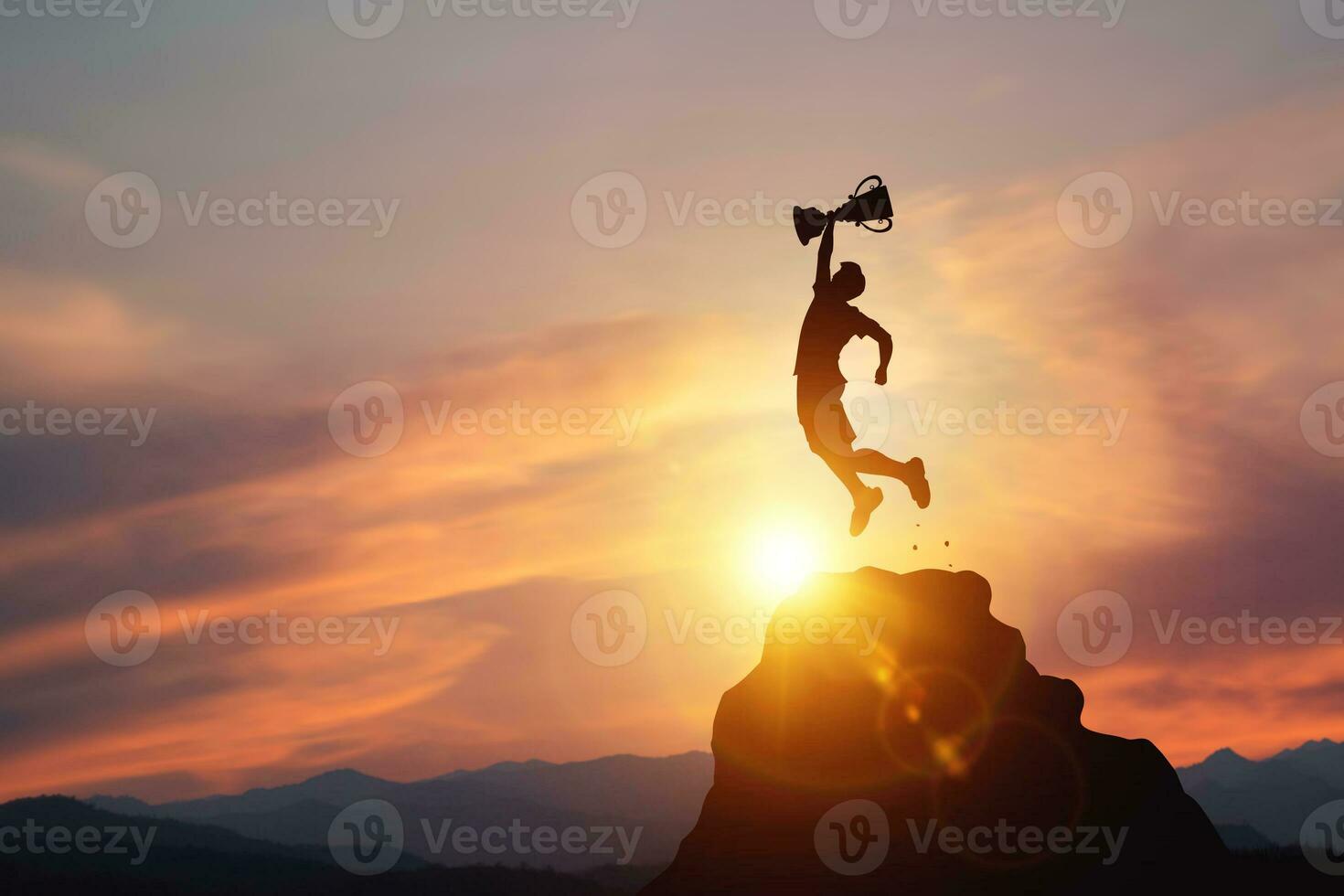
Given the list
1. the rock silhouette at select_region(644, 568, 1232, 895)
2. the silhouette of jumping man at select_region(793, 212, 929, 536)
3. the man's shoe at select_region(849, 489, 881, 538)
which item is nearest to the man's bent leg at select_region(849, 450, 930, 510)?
the silhouette of jumping man at select_region(793, 212, 929, 536)

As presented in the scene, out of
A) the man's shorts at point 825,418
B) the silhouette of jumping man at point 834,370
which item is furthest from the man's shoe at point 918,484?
the man's shorts at point 825,418

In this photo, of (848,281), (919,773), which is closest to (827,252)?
(848,281)

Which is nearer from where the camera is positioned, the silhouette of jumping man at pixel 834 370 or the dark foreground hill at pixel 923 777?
the dark foreground hill at pixel 923 777

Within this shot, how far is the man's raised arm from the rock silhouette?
5.41 meters

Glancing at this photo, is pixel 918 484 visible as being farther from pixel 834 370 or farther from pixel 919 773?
pixel 919 773

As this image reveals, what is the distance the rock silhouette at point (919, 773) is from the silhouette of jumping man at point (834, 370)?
8.50 ft

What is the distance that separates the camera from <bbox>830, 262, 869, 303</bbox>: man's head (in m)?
23.1

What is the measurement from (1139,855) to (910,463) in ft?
24.5

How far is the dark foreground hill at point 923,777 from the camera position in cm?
2259

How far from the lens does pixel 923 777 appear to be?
23.0 metres

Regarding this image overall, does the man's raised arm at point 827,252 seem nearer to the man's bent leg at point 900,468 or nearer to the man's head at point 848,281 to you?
the man's head at point 848,281

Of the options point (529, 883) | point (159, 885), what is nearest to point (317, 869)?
point (159, 885)

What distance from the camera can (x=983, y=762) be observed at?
76.2 ft

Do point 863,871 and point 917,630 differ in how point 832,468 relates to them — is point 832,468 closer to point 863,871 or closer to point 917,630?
point 917,630
